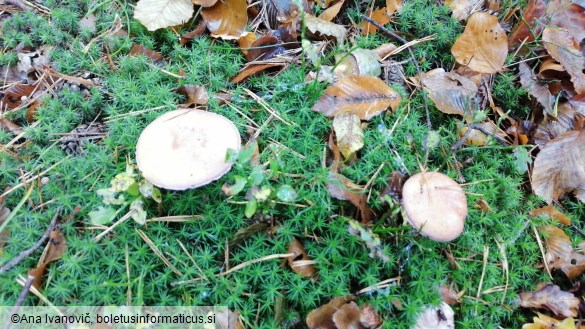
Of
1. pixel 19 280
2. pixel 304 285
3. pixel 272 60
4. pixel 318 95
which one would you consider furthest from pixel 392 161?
pixel 19 280

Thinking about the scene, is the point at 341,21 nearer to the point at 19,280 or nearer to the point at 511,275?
the point at 511,275

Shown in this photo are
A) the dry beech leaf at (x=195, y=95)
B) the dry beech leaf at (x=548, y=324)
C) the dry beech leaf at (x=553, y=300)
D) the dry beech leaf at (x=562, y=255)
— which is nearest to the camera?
the dry beech leaf at (x=548, y=324)

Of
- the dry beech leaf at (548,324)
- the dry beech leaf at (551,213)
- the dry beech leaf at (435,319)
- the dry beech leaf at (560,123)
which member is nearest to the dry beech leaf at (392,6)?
the dry beech leaf at (560,123)

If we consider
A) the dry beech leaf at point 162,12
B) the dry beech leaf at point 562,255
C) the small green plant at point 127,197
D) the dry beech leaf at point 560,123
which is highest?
the dry beech leaf at point 162,12

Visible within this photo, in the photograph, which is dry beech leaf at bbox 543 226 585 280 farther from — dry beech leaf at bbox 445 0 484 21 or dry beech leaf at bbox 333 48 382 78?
dry beech leaf at bbox 445 0 484 21

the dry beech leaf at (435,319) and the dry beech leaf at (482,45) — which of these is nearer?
the dry beech leaf at (435,319)

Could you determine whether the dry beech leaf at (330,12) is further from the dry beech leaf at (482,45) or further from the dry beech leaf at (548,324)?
the dry beech leaf at (548,324)

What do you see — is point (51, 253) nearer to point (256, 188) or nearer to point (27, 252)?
point (27, 252)

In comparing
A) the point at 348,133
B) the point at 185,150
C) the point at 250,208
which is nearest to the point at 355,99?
the point at 348,133
